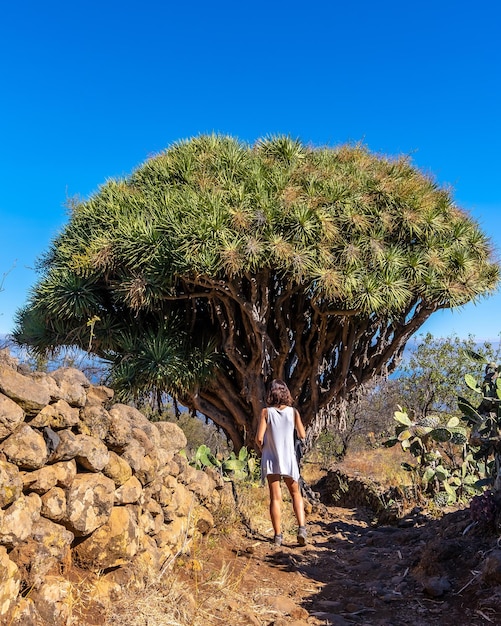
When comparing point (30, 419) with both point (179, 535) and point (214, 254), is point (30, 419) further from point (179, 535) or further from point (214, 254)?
point (214, 254)

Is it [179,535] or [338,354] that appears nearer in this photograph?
[179,535]

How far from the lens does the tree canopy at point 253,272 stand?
7.75m

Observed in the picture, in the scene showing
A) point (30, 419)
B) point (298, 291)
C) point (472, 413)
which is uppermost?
point (298, 291)

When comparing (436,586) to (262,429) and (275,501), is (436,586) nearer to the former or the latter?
(275,501)

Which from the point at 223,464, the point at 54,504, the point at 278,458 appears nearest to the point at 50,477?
the point at 54,504

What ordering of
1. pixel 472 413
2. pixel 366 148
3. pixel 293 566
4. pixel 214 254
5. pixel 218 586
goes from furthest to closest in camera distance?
pixel 366 148, pixel 214 254, pixel 472 413, pixel 293 566, pixel 218 586

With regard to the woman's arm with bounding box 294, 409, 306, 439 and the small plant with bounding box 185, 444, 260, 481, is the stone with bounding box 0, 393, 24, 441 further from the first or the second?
the small plant with bounding box 185, 444, 260, 481

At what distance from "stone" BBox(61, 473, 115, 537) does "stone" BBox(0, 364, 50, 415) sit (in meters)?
0.48

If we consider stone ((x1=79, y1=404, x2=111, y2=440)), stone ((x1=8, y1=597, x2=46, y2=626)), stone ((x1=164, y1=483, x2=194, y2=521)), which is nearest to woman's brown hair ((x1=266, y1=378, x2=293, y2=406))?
stone ((x1=164, y1=483, x2=194, y2=521))

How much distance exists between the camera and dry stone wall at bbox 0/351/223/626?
2.74 meters

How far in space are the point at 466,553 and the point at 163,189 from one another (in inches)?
262

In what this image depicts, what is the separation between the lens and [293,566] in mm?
4898

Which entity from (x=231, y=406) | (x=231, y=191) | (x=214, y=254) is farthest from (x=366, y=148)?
(x=231, y=406)

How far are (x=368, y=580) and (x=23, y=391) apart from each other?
3243 millimetres
